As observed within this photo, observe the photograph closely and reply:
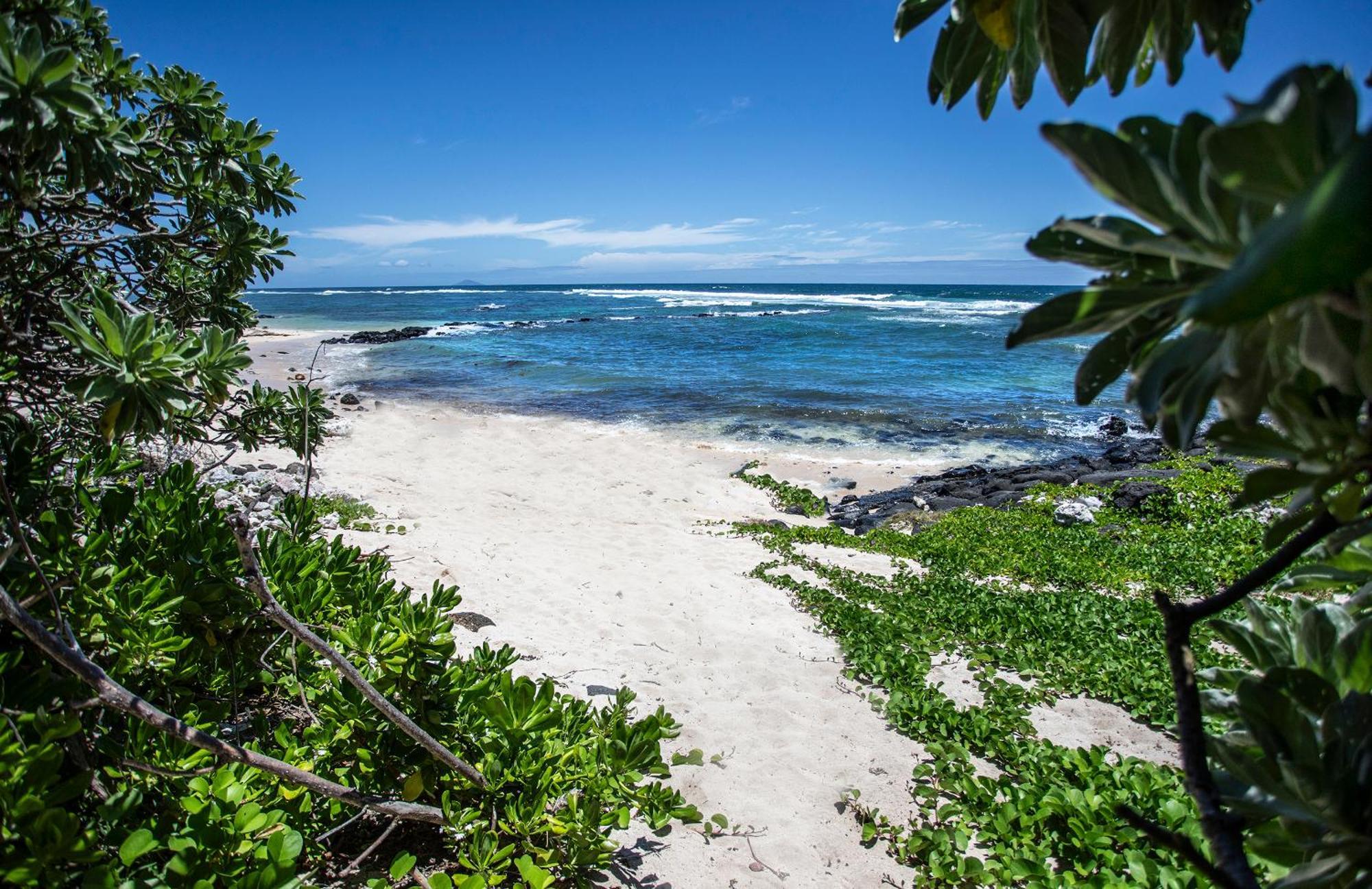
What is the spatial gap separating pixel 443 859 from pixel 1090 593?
653 cm

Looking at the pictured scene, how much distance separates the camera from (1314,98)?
534 mm

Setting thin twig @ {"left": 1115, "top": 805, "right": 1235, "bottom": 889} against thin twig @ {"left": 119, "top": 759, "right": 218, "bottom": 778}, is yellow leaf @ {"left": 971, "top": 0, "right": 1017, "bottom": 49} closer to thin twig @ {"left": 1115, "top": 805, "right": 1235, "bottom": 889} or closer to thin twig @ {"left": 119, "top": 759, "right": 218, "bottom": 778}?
thin twig @ {"left": 1115, "top": 805, "right": 1235, "bottom": 889}

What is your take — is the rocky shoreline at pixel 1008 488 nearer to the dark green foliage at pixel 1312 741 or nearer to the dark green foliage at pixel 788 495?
the dark green foliage at pixel 788 495

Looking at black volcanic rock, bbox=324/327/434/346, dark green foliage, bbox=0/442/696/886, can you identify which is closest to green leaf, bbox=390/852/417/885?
dark green foliage, bbox=0/442/696/886

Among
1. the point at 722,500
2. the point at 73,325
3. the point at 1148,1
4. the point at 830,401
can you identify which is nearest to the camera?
the point at 1148,1

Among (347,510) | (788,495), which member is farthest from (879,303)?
(347,510)

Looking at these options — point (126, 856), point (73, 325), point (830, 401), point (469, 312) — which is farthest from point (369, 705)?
point (469, 312)

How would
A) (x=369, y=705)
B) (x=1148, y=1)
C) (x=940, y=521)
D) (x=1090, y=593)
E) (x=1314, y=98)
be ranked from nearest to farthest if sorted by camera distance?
(x=1314, y=98)
(x=1148, y=1)
(x=369, y=705)
(x=1090, y=593)
(x=940, y=521)

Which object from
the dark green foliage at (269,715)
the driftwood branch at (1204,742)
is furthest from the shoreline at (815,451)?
the driftwood branch at (1204,742)

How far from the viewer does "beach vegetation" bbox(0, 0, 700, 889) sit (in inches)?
A: 65.0

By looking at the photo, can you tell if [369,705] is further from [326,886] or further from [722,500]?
[722,500]

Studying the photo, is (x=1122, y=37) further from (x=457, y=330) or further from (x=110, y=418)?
(x=457, y=330)

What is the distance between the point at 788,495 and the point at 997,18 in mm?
11602

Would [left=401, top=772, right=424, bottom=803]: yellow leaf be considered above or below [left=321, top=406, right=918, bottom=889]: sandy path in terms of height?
above
